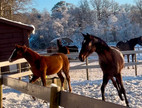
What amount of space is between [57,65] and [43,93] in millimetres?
3059

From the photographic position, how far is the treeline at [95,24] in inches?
1625

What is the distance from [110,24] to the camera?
42.8m

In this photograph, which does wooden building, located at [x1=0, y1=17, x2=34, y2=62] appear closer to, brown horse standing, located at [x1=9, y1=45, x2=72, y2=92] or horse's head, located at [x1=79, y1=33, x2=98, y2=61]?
brown horse standing, located at [x1=9, y1=45, x2=72, y2=92]

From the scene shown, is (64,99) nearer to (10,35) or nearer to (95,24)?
(10,35)

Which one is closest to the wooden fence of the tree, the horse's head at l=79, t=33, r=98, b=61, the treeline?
the horse's head at l=79, t=33, r=98, b=61

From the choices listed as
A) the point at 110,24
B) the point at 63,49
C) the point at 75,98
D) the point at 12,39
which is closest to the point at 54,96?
the point at 75,98

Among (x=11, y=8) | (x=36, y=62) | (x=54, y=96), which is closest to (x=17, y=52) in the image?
(x=36, y=62)

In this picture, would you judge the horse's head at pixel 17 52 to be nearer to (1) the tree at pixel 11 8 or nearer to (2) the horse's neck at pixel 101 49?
(2) the horse's neck at pixel 101 49

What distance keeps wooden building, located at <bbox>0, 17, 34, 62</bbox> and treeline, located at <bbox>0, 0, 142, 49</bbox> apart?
28.7 m

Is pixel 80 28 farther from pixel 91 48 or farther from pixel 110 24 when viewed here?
pixel 91 48

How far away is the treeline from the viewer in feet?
135

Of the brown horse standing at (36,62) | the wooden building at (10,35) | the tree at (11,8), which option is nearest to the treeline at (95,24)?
the tree at (11,8)

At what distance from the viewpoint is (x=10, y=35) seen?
9.87 meters

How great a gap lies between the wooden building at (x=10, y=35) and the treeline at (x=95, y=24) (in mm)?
28744
